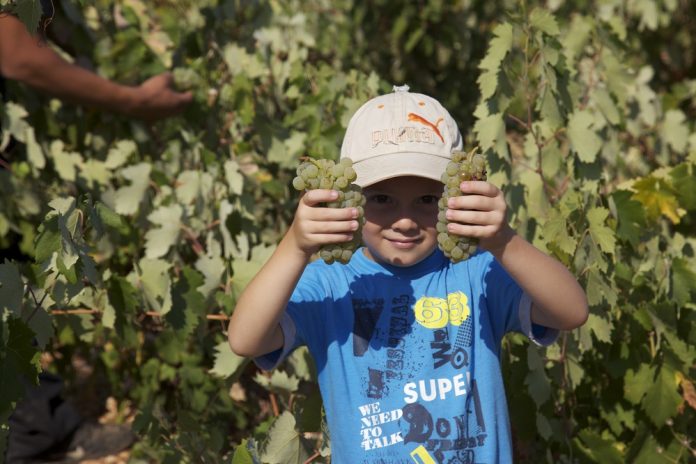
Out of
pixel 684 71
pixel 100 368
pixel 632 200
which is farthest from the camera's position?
pixel 684 71

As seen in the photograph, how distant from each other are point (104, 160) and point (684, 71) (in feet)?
11.9

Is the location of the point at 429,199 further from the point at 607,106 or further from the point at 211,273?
the point at 607,106

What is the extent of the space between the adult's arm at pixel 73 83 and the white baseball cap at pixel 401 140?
142 cm

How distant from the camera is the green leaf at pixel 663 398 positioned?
2.45 metres

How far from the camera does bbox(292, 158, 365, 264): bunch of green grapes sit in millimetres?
1532

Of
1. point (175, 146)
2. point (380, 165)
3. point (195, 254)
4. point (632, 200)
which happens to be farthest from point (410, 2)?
point (380, 165)

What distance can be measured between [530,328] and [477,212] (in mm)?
348

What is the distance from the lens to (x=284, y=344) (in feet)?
5.78

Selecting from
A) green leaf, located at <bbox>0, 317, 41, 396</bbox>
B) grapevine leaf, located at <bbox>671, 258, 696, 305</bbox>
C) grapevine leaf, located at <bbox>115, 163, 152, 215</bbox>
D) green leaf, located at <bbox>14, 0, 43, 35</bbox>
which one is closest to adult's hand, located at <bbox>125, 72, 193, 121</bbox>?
grapevine leaf, located at <bbox>115, 163, 152, 215</bbox>

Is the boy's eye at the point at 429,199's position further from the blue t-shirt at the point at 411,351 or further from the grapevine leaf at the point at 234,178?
the grapevine leaf at the point at 234,178

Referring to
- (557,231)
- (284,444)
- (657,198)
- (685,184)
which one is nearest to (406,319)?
(284,444)

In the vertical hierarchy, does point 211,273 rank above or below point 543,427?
above

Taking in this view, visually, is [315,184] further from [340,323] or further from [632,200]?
[632,200]

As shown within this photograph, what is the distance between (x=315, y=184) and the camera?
1547 mm
